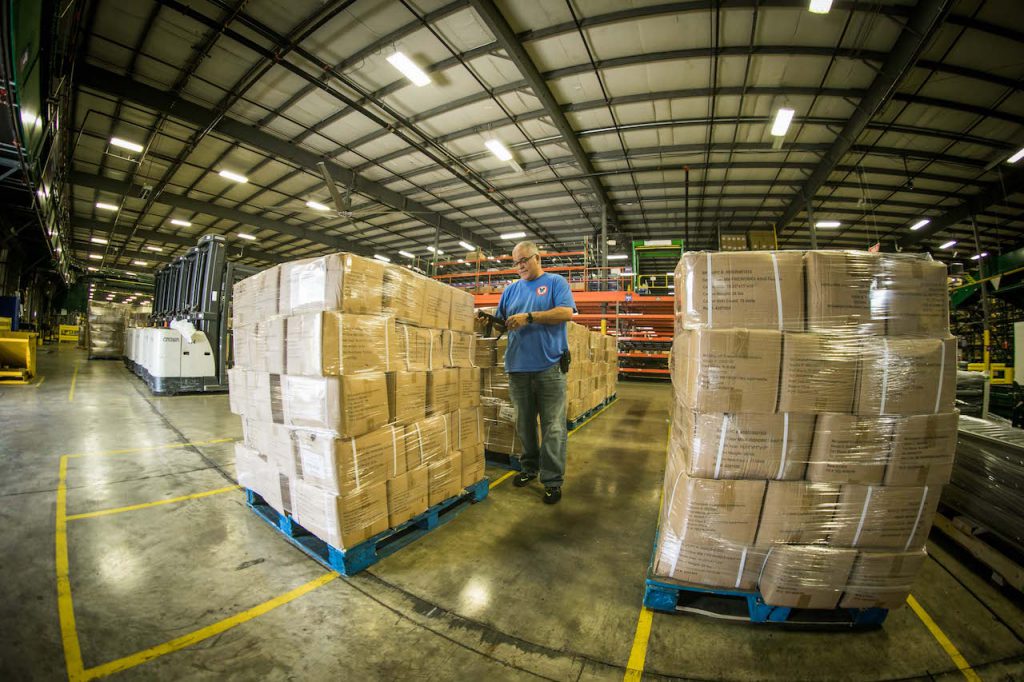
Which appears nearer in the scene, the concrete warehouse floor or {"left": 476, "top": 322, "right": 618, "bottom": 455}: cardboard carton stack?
the concrete warehouse floor

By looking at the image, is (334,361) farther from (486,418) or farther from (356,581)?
(486,418)

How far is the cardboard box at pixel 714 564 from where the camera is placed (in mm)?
1537

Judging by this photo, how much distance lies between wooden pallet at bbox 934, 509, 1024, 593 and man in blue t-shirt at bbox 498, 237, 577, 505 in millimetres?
2288

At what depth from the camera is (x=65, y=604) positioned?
1484mm

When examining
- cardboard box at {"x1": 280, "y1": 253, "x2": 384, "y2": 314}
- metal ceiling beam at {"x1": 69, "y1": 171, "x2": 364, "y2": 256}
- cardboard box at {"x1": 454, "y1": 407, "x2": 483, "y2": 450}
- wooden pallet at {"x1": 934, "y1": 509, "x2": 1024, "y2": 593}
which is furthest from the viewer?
metal ceiling beam at {"x1": 69, "y1": 171, "x2": 364, "y2": 256}

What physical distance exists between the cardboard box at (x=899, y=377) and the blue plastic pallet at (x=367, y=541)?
2.29 meters

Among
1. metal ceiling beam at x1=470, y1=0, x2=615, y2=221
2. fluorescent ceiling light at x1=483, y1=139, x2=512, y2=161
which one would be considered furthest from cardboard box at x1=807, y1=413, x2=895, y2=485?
fluorescent ceiling light at x1=483, y1=139, x2=512, y2=161

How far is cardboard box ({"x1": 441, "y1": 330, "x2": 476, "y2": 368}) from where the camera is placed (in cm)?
261

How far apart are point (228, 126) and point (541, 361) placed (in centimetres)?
1104

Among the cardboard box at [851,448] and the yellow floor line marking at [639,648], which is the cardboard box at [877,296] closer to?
the cardboard box at [851,448]

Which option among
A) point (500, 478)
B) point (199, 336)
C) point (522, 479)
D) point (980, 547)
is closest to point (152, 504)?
point (500, 478)

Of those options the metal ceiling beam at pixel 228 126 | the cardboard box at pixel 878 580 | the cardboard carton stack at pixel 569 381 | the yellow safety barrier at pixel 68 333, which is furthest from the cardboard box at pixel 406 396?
the yellow safety barrier at pixel 68 333

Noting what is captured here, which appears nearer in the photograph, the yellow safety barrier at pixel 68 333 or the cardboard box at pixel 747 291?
the cardboard box at pixel 747 291

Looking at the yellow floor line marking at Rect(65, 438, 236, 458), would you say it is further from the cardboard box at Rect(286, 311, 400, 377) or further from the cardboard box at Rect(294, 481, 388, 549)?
the cardboard box at Rect(286, 311, 400, 377)
